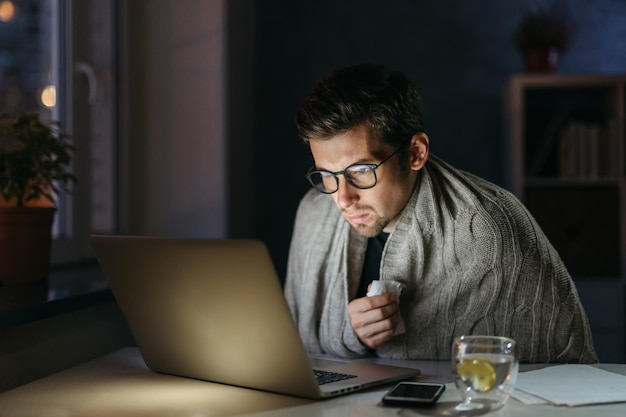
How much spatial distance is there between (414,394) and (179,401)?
345mm

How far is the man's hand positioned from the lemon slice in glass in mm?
513

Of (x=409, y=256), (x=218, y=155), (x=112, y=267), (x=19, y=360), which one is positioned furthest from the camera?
(x=218, y=155)

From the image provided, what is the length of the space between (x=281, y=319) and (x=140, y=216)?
1.97 m

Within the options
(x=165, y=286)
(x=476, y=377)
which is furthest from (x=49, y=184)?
(x=476, y=377)

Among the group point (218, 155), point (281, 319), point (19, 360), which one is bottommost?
point (19, 360)

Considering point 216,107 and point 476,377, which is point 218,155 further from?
point 476,377

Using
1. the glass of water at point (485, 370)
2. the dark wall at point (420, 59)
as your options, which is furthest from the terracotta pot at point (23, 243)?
the dark wall at point (420, 59)

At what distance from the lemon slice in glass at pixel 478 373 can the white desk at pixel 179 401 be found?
0.04m

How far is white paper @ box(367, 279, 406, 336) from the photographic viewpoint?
166 centimetres

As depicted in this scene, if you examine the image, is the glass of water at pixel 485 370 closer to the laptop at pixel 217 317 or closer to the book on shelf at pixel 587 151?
the laptop at pixel 217 317

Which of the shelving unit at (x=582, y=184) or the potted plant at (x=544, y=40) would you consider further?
the potted plant at (x=544, y=40)

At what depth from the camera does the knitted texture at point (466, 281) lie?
1.76 m

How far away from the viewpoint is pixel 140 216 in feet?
9.99

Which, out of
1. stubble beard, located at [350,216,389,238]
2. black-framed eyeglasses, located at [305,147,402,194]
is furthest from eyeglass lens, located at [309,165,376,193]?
stubble beard, located at [350,216,389,238]
